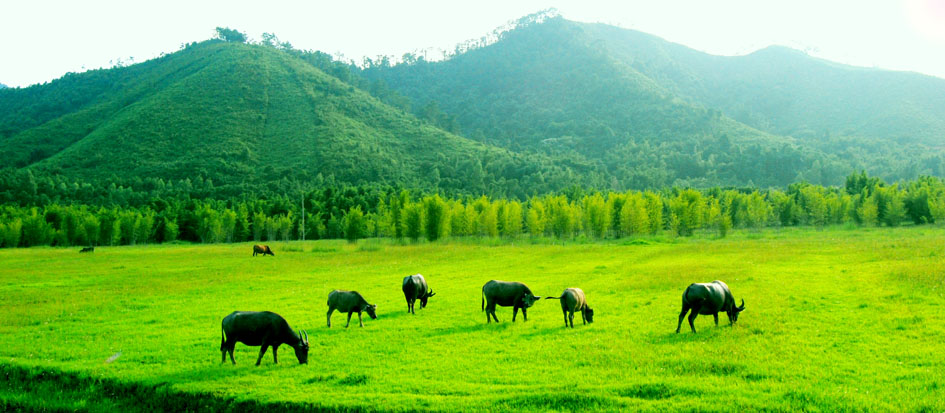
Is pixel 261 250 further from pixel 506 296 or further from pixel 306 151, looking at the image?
pixel 306 151

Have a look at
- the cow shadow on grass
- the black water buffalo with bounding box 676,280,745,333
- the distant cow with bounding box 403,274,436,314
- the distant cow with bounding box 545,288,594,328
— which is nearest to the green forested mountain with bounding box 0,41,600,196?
the distant cow with bounding box 403,274,436,314

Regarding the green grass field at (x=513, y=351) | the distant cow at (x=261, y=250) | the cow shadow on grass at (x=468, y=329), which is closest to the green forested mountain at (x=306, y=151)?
the distant cow at (x=261, y=250)

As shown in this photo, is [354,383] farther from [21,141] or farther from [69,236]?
[21,141]

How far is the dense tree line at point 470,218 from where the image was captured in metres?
83.0

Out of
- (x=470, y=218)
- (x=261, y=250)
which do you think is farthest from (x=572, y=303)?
(x=470, y=218)

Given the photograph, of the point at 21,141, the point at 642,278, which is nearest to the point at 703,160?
the point at 642,278

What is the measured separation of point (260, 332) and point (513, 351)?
6.44 meters

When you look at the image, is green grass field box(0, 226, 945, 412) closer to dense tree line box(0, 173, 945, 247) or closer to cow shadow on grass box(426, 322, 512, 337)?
cow shadow on grass box(426, 322, 512, 337)

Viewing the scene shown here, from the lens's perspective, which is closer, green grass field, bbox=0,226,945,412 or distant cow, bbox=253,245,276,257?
green grass field, bbox=0,226,945,412

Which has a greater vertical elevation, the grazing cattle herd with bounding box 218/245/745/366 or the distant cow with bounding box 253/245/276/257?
the grazing cattle herd with bounding box 218/245/745/366

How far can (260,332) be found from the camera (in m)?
13.2

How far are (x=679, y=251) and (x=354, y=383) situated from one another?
42745 millimetres

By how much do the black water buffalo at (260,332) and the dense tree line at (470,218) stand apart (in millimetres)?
66862

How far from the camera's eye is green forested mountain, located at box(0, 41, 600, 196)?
438 feet
